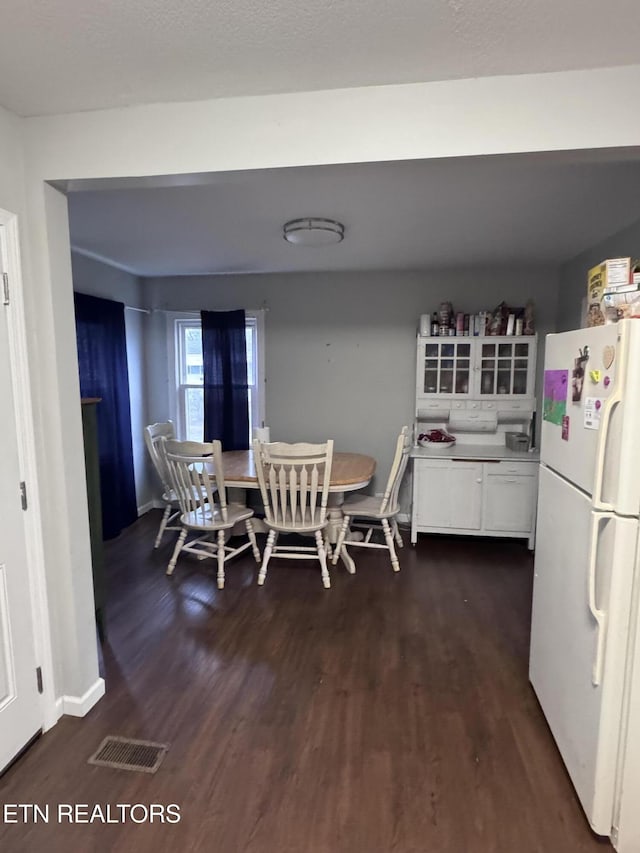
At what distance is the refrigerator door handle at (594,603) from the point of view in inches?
55.4

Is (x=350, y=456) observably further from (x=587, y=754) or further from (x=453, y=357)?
(x=587, y=754)

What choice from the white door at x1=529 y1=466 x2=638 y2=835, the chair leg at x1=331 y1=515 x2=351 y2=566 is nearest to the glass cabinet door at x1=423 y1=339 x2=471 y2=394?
the chair leg at x1=331 y1=515 x2=351 y2=566

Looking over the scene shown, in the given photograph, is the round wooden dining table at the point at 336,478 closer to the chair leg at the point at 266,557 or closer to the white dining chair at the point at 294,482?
the white dining chair at the point at 294,482

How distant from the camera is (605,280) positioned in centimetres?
155

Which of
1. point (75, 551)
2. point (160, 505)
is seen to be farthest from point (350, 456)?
point (75, 551)

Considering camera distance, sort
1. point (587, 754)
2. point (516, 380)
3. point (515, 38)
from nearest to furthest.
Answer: point (515, 38) < point (587, 754) < point (516, 380)

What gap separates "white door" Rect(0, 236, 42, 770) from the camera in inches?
66.9

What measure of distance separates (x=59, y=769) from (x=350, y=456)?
279 cm

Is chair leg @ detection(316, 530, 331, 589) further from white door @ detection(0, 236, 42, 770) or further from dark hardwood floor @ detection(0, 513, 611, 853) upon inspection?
white door @ detection(0, 236, 42, 770)

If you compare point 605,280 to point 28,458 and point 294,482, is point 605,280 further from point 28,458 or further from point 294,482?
point 28,458

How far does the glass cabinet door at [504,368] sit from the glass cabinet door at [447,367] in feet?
0.43

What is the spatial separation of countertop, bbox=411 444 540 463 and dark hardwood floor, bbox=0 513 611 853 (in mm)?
1032

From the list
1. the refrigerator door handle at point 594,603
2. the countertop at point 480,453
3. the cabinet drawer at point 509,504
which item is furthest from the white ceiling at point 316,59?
the cabinet drawer at point 509,504

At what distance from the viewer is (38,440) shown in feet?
6.03
